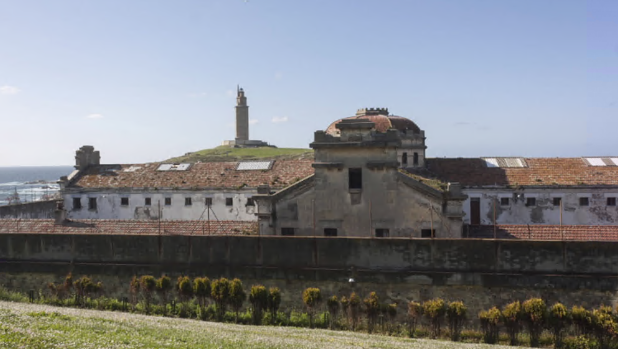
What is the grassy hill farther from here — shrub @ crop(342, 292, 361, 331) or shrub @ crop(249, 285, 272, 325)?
shrub @ crop(342, 292, 361, 331)

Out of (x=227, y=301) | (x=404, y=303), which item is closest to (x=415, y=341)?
(x=404, y=303)

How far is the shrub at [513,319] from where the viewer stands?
67.6ft

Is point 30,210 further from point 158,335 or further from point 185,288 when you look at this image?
point 158,335

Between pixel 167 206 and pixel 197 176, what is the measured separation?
3614 mm

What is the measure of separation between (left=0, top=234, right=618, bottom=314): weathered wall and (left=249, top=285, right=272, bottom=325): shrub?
1954 millimetres

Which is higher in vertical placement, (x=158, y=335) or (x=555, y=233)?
(x=555, y=233)

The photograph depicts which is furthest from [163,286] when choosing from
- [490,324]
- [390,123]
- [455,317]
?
[390,123]

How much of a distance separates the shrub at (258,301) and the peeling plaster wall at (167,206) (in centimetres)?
1912

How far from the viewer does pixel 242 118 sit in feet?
376

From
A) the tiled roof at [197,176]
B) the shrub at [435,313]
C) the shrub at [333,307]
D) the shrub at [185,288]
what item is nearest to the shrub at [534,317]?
the shrub at [435,313]

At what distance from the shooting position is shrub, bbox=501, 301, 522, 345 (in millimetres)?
20594

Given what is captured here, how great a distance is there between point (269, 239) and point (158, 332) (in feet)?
27.7

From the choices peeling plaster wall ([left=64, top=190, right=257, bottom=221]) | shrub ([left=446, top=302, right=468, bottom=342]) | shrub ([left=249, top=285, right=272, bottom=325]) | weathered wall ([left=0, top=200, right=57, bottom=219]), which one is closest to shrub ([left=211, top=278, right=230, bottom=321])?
shrub ([left=249, top=285, right=272, bottom=325])

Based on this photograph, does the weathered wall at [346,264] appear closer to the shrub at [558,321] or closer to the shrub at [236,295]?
the shrub at [236,295]
